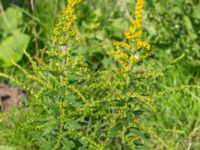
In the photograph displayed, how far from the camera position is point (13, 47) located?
157 inches

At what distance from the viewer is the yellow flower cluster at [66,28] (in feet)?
7.11

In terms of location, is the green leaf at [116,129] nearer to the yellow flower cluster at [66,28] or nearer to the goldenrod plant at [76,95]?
the goldenrod plant at [76,95]

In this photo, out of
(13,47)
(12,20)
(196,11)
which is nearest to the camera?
(196,11)

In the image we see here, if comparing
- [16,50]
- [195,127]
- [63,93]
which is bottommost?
[195,127]

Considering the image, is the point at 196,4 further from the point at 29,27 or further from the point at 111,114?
the point at 111,114

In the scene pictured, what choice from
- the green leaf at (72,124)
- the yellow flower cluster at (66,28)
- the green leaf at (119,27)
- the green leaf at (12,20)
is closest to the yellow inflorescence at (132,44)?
the yellow flower cluster at (66,28)

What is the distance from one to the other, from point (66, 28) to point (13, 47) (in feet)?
6.10

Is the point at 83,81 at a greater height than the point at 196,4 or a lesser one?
lesser

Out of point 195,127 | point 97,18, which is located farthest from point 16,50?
point 195,127

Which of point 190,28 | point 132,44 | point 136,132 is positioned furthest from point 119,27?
point 136,132

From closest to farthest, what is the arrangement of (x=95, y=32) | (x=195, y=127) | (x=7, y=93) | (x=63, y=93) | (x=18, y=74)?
(x=63, y=93), (x=195, y=127), (x=7, y=93), (x=18, y=74), (x=95, y=32)

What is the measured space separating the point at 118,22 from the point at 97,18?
31 centimetres

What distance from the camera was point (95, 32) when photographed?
13.8 feet

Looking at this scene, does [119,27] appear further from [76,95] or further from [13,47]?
[76,95]
